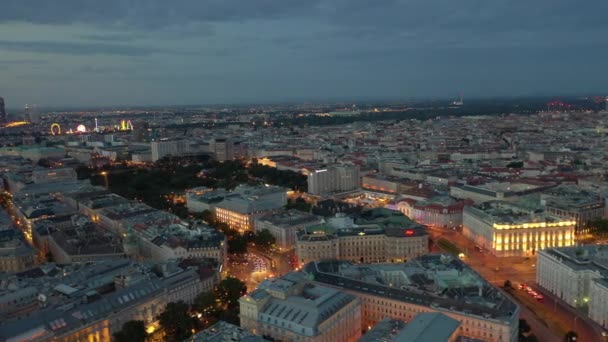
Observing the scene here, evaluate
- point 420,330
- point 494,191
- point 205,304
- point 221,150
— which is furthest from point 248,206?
point 221,150

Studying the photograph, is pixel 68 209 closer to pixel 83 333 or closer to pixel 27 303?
pixel 27 303

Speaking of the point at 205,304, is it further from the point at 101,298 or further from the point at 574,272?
the point at 574,272

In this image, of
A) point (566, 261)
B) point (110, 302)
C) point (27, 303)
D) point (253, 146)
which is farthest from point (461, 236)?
point (253, 146)

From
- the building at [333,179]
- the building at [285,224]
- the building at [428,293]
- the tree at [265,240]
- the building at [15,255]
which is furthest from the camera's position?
the building at [333,179]

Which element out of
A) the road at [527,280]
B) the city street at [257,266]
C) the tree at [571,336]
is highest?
the tree at [571,336]


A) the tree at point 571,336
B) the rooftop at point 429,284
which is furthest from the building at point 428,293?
the tree at point 571,336

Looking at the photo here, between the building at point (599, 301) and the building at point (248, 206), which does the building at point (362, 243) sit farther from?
the building at point (599, 301)

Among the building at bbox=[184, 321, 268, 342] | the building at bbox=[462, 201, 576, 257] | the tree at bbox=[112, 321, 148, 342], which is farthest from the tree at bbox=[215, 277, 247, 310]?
the building at bbox=[462, 201, 576, 257]
